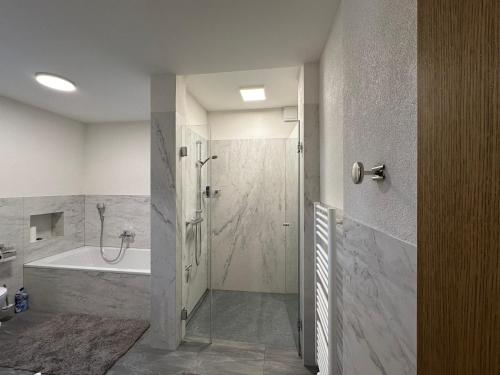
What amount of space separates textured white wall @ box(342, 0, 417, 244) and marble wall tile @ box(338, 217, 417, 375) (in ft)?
0.19

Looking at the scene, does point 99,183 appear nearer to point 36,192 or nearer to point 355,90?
point 36,192

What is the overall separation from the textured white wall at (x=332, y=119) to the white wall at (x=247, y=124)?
4.36 ft

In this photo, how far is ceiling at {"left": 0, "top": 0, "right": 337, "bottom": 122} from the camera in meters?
1.22

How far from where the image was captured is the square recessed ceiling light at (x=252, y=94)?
94.7 inches

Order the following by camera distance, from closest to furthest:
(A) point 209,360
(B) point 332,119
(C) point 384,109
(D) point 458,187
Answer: (D) point 458,187
(C) point 384,109
(B) point 332,119
(A) point 209,360

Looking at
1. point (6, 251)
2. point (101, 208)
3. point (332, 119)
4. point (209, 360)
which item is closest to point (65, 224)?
point (101, 208)

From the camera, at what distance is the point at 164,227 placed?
195 cm

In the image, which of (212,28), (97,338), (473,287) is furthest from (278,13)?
(97,338)

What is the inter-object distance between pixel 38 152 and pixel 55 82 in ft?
3.95

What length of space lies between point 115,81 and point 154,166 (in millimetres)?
877

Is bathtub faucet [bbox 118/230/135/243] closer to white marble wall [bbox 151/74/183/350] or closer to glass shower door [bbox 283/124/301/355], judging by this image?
white marble wall [bbox 151/74/183/350]

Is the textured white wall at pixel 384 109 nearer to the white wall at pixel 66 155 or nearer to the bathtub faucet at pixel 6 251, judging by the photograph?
the white wall at pixel 66 155

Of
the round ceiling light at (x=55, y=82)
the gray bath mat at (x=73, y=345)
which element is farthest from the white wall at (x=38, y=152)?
the gray bath mat at (x=73, y=345)

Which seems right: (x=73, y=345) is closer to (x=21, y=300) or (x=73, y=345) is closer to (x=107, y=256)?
(x=21, y=300)
